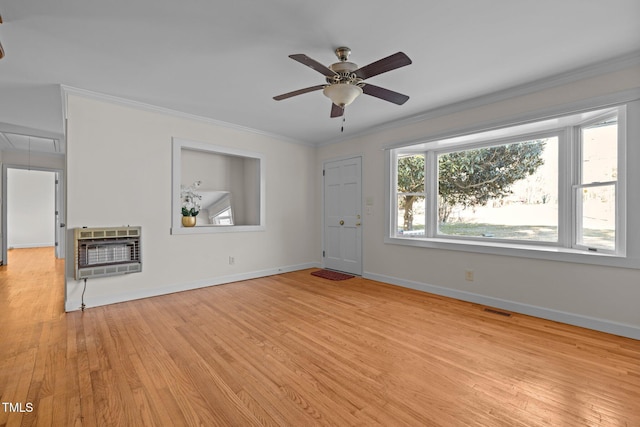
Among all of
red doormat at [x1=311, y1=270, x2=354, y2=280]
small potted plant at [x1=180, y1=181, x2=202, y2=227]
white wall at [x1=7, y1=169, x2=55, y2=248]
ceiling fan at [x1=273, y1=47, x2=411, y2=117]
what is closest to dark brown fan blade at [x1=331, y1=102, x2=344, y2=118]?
ceiling fan at [x1=273, y1=47, x2=411, y2=117]

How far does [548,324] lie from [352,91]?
3.02 metres

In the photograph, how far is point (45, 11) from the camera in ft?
6.54

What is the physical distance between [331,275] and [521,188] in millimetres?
3080

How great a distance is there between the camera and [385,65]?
2.15 metres

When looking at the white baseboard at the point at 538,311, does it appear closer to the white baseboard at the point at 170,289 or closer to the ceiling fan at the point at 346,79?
the white baseboard at the point at 170,289

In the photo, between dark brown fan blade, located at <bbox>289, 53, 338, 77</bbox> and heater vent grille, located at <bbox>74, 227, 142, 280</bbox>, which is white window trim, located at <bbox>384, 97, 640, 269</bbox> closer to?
dark brown fan blade, located at <bbox>289, 53, 338, 77</bbox>

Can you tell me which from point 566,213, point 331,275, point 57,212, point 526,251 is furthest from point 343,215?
point 57,212

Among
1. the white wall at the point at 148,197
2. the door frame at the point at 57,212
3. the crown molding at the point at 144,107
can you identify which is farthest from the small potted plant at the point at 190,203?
the door frame at the point at 57,212

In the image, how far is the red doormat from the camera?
4902mm

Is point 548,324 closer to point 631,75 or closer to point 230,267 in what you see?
point 631,75

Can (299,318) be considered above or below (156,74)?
below

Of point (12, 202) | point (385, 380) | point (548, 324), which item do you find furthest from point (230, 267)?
point (12, 202)

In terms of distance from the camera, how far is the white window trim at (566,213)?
2588 millimetres

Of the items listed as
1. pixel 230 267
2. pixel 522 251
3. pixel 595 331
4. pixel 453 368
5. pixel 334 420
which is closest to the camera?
pixel 334 420
